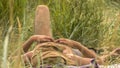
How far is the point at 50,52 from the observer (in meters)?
2.52

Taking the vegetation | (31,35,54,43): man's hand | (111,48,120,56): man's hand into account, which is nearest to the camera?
(31,35,54,43): man's hand

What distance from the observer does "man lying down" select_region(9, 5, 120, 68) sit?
8.14ft

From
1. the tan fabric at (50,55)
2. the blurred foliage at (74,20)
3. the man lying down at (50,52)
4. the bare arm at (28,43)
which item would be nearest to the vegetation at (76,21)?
the blurred foliage at (74,20)

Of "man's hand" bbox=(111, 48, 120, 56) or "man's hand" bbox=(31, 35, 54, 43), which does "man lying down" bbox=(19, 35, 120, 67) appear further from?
"man's hand" bbox=(111, 48, 120, 56)

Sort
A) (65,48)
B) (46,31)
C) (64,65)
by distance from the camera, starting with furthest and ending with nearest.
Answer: (46,31)
(65,48)
(64,65)

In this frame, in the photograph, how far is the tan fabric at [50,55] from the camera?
2.46m

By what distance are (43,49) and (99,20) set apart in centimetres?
189

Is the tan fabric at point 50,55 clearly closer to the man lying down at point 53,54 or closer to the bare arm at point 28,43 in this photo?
the man lying down at point 53,54

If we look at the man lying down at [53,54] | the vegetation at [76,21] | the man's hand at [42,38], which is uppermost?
the man's hand at [42,38]

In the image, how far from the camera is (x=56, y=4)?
4500 millimetres

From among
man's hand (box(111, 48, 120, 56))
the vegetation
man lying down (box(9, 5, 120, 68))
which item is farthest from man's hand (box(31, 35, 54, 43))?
the vegetation

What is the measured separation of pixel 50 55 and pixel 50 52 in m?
0.04

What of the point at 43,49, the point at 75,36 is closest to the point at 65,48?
the point at 43,49

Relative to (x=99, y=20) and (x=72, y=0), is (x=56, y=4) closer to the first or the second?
(x=72, y=0)
